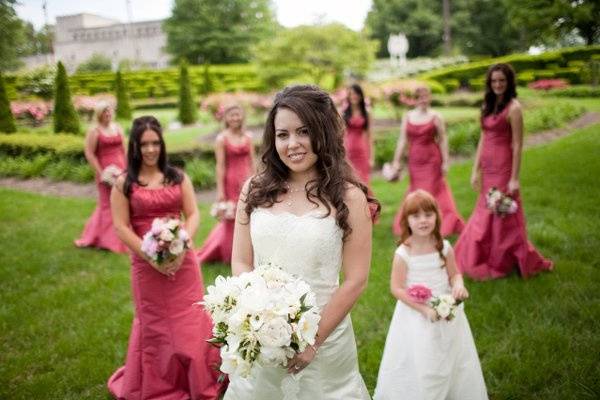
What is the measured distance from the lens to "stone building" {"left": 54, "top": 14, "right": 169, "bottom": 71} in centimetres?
7269

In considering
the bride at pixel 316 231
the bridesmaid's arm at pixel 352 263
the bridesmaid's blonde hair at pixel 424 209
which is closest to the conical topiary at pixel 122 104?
the bridesmaid's blonde hair at pixel 424 209

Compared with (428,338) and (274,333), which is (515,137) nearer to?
(428,338)

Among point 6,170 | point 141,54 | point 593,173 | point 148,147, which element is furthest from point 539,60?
point 141,54

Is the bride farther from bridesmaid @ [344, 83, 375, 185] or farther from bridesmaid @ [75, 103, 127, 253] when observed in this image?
bridesmaid @ [344, 83, 375, 185]

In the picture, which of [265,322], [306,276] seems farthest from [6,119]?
[265,322]

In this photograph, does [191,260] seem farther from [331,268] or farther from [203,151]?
[203,151]

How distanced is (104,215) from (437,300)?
627cm

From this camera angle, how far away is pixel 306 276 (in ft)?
8.36

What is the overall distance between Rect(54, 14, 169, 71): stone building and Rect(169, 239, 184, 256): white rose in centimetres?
7396

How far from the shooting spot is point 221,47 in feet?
175

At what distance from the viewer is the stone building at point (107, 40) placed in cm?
7269

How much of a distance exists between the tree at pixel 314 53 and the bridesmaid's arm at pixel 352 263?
18198 mm

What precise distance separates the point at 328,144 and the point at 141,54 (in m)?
78.3

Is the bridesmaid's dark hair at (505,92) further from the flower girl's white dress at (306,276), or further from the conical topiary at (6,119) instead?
the conical topiary at (6,119)
